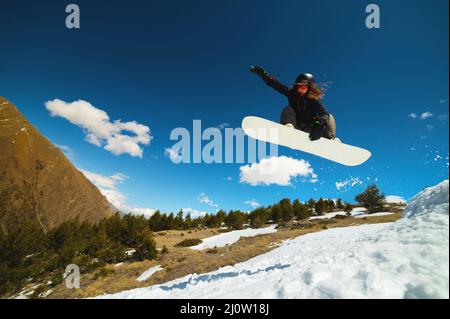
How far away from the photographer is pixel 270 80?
25.3 ft

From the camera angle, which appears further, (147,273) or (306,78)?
(147,273)

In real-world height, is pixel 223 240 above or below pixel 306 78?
below

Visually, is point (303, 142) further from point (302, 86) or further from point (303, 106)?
point (302, 86)

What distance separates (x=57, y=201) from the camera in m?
141

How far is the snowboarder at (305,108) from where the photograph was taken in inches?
278

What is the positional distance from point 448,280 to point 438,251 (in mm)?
695

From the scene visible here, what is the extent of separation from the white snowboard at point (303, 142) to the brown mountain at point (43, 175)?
12726 centimetres

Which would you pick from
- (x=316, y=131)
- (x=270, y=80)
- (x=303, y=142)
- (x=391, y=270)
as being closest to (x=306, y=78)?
(x=270, y=80)

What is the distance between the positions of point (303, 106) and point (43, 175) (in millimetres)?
181672

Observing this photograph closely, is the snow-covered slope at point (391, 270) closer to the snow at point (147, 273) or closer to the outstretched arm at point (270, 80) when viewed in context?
the outstretched arm at point (270, 80)

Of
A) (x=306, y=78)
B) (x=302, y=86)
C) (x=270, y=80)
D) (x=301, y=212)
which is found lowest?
(x=301, y=212)
